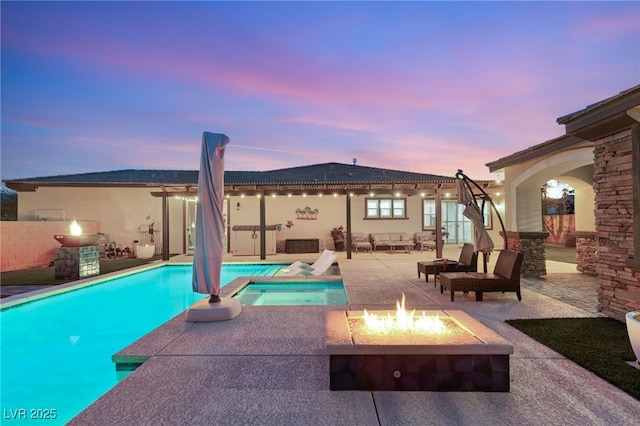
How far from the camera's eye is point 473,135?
634 inches

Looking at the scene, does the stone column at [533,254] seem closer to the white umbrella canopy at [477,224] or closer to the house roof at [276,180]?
the white umbrella canopy at [477,224]

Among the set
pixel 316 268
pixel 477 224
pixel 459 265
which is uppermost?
pixel 477 224

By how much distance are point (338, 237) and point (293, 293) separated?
29.9 ft

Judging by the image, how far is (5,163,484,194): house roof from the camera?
13.4 meters

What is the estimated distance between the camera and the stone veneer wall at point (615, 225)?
4.73 meters

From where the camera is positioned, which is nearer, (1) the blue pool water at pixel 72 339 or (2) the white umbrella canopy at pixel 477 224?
(1) the blue pool water at pixel 72 339

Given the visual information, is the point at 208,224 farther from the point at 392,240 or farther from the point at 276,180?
the point at 392,240

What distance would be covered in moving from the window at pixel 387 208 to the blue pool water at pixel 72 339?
1106 cm

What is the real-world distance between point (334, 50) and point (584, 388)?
33.0 feet

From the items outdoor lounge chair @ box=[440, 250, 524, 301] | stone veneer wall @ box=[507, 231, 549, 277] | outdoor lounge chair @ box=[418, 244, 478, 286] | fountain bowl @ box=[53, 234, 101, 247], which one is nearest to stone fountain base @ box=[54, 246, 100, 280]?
fountain bowl @ box=[53, 234, 101, 247]

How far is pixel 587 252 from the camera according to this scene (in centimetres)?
920

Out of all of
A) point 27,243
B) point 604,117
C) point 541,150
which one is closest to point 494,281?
point 604,117

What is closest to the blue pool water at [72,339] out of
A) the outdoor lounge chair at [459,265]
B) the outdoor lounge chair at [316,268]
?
the outdoor lounge chair at [316,268]

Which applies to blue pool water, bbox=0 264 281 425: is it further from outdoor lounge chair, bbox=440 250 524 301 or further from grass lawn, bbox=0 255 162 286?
outdoor lounge chair, bbox=440 250 524 301
